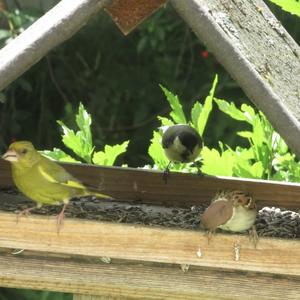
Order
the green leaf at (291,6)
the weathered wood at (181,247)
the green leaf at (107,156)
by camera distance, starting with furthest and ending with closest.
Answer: the green leaf at (107,156), the green leaf at (291,6), the weathered wood at (181,247)

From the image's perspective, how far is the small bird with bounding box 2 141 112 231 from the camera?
2.90 metres

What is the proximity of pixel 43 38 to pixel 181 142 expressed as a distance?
4.22 feet

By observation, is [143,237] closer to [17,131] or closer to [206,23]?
[206,23]

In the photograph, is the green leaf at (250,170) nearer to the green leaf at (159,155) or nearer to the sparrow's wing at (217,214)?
the green leaf at (159,155)

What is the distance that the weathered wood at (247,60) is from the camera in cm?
233

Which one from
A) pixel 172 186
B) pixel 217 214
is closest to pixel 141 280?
pixel 217 214

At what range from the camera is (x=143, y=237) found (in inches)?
97.8

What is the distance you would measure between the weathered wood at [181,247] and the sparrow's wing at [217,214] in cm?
6

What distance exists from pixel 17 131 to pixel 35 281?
Result: 11.3ft

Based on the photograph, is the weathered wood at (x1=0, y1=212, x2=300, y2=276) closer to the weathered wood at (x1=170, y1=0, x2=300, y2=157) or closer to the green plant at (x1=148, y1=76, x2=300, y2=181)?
the weathered wood at (x1=170, y1=0, x2=300, y2=157)

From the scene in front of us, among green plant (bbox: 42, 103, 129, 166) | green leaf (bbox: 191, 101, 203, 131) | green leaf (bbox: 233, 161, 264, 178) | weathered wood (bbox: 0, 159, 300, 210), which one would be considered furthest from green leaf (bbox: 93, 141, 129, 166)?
green leaf (bbox: 233, 161, 264, 178)

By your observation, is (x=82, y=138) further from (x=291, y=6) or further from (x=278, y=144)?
(x=291, y=6)

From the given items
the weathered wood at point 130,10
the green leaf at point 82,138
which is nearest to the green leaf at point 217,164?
the green leaf at point 82,138

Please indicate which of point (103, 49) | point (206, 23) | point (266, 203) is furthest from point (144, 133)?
point (206, 23)
